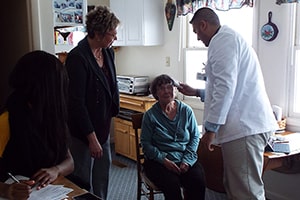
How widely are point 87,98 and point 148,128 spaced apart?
0.68 m

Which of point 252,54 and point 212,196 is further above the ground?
point 252,54

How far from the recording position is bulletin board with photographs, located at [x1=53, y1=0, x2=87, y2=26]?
201 centimetres

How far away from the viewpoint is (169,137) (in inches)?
99.7

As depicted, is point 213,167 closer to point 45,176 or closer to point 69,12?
point 69,12

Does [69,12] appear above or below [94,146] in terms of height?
above

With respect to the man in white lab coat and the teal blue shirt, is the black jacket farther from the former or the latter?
the man in white lab coat

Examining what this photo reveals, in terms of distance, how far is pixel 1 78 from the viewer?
219 cm

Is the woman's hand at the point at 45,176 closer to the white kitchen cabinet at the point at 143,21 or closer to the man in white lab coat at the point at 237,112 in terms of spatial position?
the man in white lab coat at the point at 237,112

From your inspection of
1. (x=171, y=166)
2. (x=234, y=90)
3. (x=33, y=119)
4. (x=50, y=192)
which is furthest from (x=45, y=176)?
(x=171, y=166)

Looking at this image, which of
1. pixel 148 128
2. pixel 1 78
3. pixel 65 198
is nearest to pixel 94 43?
pixel 1 78

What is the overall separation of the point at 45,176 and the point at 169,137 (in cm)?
A: 127

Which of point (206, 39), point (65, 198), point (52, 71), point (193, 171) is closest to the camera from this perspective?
point (65, 198)

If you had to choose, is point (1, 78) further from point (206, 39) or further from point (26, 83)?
point (206, 39)

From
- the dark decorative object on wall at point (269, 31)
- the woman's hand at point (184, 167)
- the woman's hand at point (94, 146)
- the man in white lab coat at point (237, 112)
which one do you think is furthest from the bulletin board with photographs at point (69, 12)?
the dark decorative object on wall at point (269, 31)
